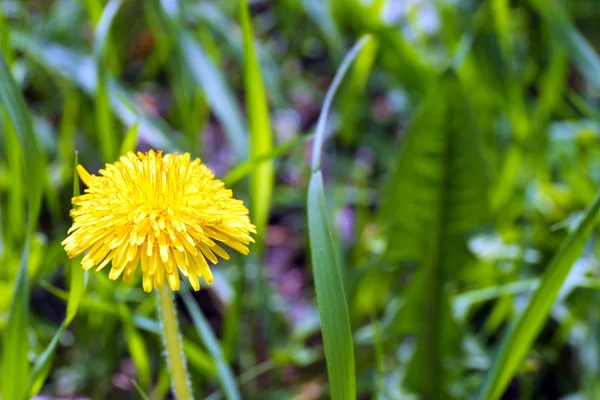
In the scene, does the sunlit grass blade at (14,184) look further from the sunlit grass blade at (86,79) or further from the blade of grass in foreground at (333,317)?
the blade of grass in foreground at (333,317)

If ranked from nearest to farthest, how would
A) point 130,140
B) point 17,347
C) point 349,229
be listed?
point 17,347 → point 130,140 → point 349,229

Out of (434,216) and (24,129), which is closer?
(24,129)

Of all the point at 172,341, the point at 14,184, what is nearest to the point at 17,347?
the point at 172,341

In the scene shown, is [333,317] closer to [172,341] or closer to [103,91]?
[172,341]

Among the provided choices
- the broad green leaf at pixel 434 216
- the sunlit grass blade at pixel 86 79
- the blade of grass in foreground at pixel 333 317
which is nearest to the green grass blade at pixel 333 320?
the blade of grass in foreground at pixel 333 317

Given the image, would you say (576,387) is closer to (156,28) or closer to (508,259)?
(508,259)

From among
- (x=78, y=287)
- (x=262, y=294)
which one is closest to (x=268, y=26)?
(x=262, y=294)

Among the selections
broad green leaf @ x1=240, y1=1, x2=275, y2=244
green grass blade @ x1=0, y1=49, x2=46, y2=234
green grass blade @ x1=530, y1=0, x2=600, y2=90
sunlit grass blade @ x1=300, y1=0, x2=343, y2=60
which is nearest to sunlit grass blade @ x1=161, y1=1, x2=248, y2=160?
broad green leaf @ x1=240, y1=1, x2=275, y2=244
